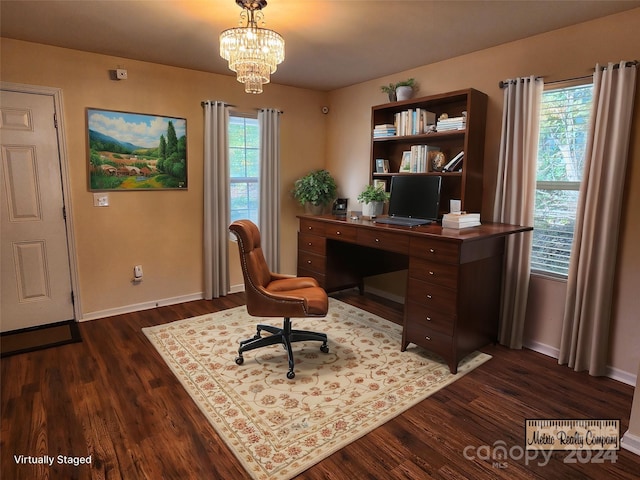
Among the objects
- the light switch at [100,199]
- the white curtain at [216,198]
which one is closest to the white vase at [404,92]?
the white curtain at [216,198]

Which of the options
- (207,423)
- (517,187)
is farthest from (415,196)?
(207,423)

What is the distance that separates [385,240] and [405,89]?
154cm

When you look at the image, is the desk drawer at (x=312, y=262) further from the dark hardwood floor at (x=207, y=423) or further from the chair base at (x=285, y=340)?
the dark hardwood floor at (x=207, y=423)

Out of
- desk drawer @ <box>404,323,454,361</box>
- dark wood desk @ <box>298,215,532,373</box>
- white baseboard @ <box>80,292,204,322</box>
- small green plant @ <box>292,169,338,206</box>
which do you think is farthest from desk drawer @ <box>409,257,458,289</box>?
white baseboard @ <box>80,292,204,322</box>

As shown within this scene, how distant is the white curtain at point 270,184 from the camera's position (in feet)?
13.9

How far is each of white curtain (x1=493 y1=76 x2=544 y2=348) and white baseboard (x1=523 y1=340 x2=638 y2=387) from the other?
0.10m

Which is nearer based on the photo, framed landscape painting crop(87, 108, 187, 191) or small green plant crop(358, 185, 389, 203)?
framed landscape painting crop(87, 108, 187, 191)

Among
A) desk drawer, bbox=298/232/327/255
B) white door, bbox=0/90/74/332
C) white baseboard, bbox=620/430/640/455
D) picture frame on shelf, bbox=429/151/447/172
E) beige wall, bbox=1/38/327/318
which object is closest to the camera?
white baseboard, bbox=620/430/640/455

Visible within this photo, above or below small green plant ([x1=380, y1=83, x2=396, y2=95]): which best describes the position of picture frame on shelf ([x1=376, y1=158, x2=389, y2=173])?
below

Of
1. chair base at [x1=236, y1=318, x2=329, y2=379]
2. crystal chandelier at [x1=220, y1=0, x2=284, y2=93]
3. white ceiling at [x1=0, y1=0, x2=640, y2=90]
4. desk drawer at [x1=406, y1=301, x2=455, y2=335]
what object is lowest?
chair base at [x1=236, y1=318, x2=329, y2=379]

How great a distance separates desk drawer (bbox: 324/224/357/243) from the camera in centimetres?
322

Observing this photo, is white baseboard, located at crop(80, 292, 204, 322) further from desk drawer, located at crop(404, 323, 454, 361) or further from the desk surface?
desk drawer, located at crop(404, 323, 454, 361)

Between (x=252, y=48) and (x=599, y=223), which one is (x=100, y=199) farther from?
(x=599, y=223)

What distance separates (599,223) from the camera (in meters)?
2.49
